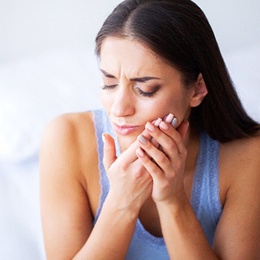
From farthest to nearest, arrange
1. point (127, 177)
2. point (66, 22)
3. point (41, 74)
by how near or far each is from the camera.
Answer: point (66, 22) < point (41, 74) < point (127, 177)

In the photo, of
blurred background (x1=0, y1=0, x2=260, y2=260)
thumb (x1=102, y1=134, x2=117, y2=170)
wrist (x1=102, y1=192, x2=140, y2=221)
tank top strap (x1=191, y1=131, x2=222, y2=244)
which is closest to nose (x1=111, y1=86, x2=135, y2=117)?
thumb (x1=102, y1=134, x2=117, y2=170)

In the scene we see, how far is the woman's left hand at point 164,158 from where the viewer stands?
46.2 inches

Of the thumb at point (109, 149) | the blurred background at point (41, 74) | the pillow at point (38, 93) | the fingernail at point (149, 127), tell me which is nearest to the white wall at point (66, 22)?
the blurred background at point (41, 74)

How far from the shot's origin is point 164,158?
1185 mm

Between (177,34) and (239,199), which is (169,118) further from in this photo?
(239,199)

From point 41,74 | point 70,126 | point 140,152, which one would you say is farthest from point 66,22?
point 140,152

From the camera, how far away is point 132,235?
132cm

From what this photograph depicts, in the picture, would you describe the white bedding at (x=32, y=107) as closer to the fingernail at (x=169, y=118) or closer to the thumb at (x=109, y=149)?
the thumb at (x=109, y=149)

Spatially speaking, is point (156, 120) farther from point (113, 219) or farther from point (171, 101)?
point (113, 219)

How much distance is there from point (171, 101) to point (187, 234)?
31 cm

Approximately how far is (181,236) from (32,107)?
0.69m

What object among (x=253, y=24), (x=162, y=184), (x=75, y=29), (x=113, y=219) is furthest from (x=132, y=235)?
(x=253, y=24)

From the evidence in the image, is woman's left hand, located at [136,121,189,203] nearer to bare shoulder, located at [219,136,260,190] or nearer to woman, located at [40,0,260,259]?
woman, located at [40,0,260,259]

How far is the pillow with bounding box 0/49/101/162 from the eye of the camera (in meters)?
1.66
